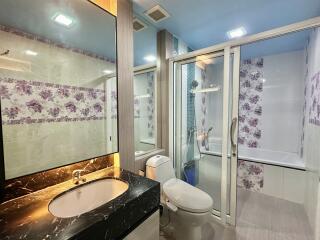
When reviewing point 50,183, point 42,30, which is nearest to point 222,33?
point 42,30

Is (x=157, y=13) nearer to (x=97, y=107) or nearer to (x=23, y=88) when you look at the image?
(x=97, y=107)

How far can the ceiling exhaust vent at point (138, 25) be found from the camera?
6.04 ft

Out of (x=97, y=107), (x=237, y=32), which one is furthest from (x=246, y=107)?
(x=97, y=107)

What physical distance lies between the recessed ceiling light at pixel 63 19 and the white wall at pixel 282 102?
346 cm

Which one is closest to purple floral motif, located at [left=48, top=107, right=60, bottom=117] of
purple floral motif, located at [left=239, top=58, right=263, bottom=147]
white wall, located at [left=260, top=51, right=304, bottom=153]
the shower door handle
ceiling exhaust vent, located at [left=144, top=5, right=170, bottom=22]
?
ceiling exhaust vent, located at [left=144, top=5, right=170, bottom=22]

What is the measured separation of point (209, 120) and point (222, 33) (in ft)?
3.94

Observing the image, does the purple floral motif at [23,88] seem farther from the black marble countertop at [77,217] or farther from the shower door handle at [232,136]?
the shower door handle at [232,136]

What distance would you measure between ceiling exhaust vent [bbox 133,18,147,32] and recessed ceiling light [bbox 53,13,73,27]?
2.67 feet

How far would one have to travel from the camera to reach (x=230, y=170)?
6.07 ft

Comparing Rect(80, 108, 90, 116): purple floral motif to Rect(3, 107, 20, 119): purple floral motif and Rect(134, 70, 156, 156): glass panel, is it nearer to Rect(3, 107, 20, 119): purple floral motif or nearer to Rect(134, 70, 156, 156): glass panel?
Rect(3, 107, 20, 119): purple floral motif

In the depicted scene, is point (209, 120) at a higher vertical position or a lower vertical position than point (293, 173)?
higher

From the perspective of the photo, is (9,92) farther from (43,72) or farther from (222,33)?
(222,33)

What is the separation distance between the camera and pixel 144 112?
6.95 ft

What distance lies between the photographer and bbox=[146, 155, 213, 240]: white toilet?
1.44m
